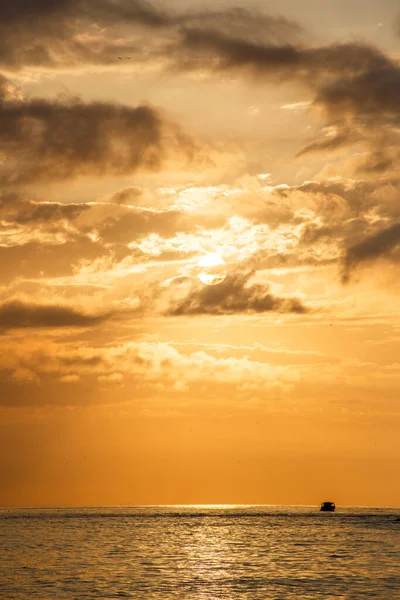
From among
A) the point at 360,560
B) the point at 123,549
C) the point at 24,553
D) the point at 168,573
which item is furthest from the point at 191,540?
the point at 168,573

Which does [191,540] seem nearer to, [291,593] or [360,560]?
[360,560]

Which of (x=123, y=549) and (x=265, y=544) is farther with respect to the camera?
(x=265, y=544)

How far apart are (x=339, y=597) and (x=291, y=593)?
17.0 feet

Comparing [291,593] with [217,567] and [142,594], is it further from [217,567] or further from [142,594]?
[217,567]

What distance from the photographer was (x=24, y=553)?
474 ft

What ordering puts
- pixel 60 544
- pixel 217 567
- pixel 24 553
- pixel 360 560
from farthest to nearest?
pixel 60 544
pixel 24 553
pixel 360 560
pixel 217 567

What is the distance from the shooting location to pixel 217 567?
393ft

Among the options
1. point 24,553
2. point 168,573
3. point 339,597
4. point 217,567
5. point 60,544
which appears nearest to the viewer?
point 339,597

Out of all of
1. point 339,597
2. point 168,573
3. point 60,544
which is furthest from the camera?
point 60,544

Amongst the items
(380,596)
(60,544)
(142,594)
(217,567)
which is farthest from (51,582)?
(60,544)

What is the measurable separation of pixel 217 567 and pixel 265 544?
2164 inches

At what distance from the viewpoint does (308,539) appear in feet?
628

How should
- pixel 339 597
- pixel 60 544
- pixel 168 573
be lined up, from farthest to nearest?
pixel 60 544 < pixel 168 573 < pixel 339 597

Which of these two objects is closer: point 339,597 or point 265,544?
point 339,597
